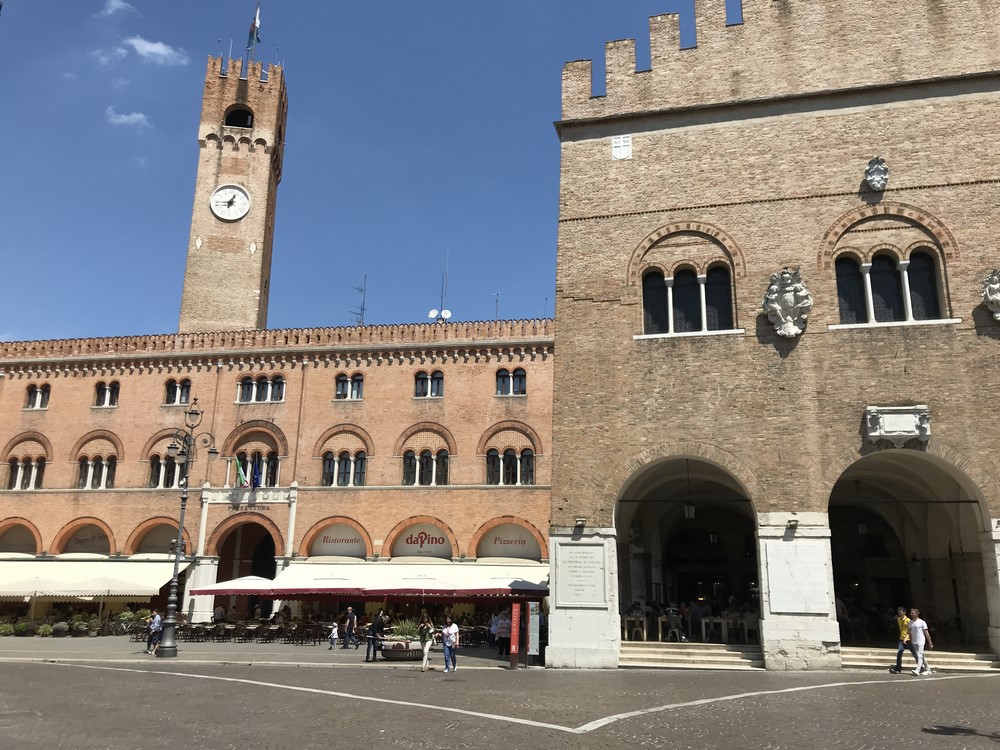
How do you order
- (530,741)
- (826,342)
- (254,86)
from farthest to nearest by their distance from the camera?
(254,86) → (826,342) → (530,741)

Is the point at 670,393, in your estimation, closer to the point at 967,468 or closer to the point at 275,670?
the point at 967,468

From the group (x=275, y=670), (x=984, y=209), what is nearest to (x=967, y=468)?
(x=984, y=209)

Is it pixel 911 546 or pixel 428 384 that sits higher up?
pixel 428 384

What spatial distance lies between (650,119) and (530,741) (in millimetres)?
13044

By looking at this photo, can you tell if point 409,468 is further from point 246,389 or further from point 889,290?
point 889,290

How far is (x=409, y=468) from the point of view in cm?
2819

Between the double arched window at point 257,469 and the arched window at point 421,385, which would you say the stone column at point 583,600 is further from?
the double arched window at point 257,469

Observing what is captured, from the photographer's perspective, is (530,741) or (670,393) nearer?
(530,741)

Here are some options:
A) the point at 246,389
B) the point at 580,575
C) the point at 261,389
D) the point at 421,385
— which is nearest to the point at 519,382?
the point at 421,385

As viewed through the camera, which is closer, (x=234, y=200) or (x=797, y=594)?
(x=797, y=594)

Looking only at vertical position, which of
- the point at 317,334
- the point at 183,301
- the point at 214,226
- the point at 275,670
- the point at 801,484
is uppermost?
the point at 214,226

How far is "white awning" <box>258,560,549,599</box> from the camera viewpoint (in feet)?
70.3

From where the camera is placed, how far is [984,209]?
14617mm

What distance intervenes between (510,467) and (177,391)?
43.6ft
